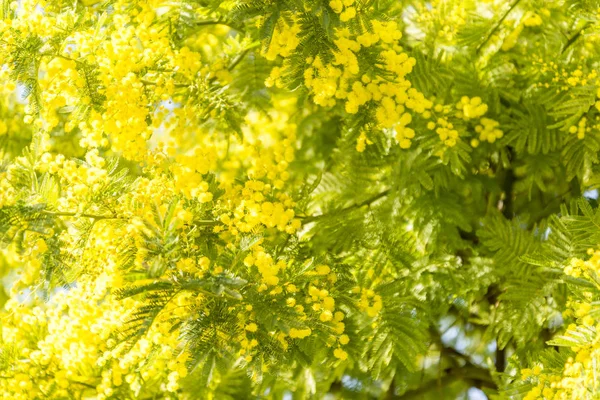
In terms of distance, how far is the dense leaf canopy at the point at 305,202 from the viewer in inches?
121

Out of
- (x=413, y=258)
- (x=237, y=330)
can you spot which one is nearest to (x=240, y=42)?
(x=413, y=258)

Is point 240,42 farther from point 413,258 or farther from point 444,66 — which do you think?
point 413,258

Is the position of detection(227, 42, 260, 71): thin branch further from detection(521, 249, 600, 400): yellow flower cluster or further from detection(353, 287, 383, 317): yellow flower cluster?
detection(521, 249, 600, 400): yellow flower cluster

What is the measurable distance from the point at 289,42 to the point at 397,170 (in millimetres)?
1072

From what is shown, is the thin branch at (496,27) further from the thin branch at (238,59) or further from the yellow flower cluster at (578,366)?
the yellow flower cluster at (578,366)

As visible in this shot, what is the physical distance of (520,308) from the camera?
3.87 meters

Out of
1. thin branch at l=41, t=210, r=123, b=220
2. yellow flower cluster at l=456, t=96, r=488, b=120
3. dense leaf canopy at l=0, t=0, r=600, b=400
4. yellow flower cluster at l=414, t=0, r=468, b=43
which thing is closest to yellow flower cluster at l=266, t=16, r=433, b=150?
dense leaf canopy at l=0, t=0, r=600, b=400

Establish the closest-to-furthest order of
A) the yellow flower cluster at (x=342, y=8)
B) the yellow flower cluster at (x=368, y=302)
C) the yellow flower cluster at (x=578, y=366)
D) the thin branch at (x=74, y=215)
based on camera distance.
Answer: the yellow flower cluster at (x=578, y=366)
the yellow flower cluster at (x=342, y=8)
the thin branch at (x=74, y=215)
the yellow flower cluster at (x=368, y=302)

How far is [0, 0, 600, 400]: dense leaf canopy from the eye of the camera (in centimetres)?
308

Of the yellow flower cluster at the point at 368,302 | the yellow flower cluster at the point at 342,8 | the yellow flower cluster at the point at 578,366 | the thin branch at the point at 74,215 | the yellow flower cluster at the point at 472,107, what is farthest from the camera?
the yellow flower cluster at the point at 472,107

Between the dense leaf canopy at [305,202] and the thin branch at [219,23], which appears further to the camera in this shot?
the thin branch at [219,23]

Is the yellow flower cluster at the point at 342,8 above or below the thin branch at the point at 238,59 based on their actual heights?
above

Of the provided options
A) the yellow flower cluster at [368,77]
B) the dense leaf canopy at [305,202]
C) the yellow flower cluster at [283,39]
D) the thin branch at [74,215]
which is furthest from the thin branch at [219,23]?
the thin branch at [74,215]

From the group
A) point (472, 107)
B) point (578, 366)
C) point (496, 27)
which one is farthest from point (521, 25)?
point (578, 366)
